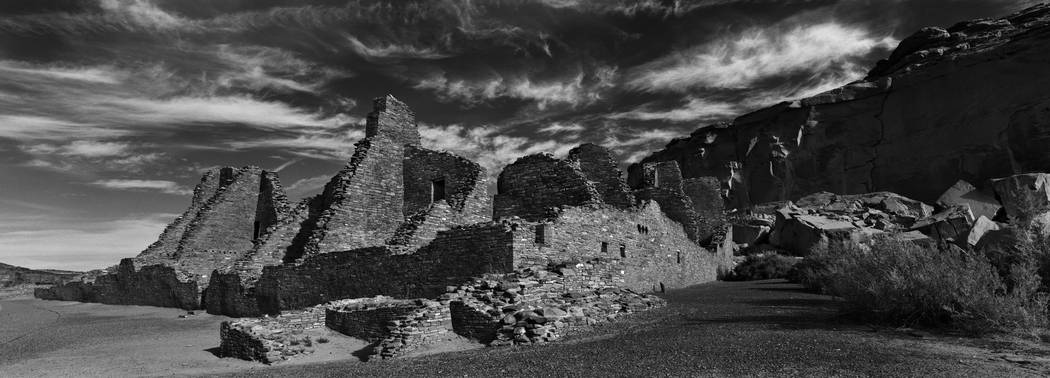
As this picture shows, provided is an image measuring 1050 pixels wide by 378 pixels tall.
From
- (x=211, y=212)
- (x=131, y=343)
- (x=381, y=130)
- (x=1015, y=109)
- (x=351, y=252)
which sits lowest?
(x=131, y=343)

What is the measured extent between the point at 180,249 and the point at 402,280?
15.6 m

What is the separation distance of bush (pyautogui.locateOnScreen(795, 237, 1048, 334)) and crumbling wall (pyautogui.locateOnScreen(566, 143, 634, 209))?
11.1 metres

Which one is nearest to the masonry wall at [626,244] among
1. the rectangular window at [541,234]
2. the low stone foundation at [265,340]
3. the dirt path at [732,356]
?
the rectangular window at [541,234]

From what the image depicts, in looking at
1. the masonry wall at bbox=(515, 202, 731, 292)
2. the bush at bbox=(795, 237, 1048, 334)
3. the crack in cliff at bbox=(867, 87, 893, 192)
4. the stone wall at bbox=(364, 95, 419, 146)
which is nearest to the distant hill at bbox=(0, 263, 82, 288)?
the stone wall at bbox=(364, 95, 419, 146)

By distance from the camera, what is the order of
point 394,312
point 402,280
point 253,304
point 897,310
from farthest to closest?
1. point 253,304
2. point 402,280
3. point 394,312
4. point 897,310

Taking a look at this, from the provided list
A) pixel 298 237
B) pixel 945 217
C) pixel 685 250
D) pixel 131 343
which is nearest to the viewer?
pixel 131 343

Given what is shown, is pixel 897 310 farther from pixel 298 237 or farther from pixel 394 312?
pixel 298 237

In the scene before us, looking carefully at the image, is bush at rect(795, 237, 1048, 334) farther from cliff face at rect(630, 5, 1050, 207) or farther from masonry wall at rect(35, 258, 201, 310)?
cliff face at rect(630, 5, 1050, 207)

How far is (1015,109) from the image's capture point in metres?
44.5

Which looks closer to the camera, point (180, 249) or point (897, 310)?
point (897, 310)

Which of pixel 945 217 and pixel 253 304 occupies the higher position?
pixel 945 217

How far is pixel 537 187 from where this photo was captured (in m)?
18.0

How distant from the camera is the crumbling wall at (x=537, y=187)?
672 inches

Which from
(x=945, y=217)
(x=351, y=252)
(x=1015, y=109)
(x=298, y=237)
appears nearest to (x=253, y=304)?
(x=298, y=237)
